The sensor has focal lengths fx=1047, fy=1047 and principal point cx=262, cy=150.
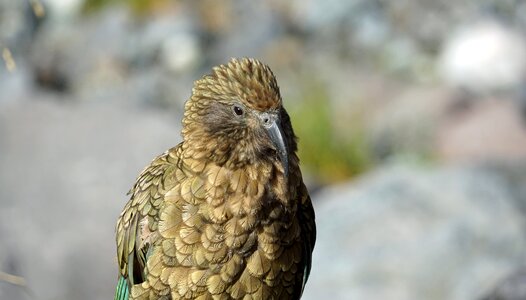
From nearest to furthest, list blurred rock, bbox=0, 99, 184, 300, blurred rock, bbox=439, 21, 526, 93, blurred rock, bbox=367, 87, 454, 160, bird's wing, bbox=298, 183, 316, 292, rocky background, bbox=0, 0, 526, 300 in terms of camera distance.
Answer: bird's wing, bbox=298, 183, 316, 292 → rocky background, bbox=0, 0, 526, 300 → blurred rock, bbox=0, 99, 184, 300 → blurred rock, bbox=367, 87, 454, 160 → blurred rock, bbox=439, 21, 526, 93

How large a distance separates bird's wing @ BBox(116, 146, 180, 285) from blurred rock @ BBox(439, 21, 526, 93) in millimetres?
9100

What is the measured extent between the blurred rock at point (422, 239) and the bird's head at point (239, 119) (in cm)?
335

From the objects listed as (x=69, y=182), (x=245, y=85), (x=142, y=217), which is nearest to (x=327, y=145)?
(x=69, y=182)

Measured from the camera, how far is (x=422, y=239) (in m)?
7.91

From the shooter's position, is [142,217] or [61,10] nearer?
[142,217]

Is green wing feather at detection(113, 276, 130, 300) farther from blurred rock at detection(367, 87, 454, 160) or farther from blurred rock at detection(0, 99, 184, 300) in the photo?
blurred rock at detection(367, 87, 454, 160)

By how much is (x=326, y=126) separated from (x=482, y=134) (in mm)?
1998

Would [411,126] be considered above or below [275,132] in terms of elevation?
above

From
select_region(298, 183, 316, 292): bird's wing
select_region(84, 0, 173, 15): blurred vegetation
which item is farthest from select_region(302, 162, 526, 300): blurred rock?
select_region(84, 0, 173, 15): blurred vegetation

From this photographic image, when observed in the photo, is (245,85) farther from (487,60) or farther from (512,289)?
(487,60)

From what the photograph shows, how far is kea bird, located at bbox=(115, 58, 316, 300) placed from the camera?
430 centimetres

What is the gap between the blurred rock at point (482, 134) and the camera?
11.4m

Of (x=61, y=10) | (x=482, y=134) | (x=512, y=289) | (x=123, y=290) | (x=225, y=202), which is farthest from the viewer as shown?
(x=61, y=10)

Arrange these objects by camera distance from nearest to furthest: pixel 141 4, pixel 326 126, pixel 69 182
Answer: pixel 69 182 → pixel 326 126 → pixel 141 4
